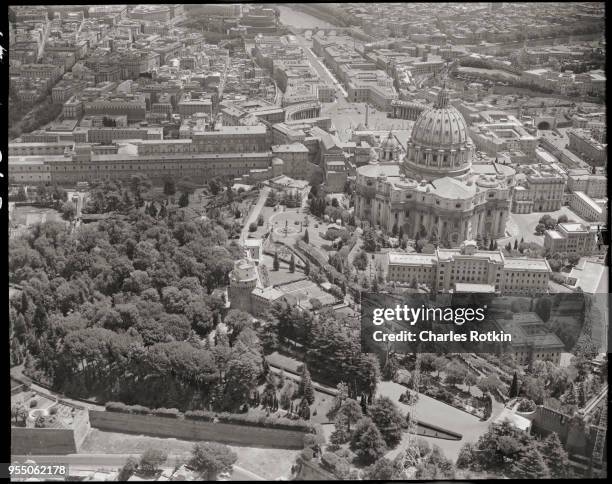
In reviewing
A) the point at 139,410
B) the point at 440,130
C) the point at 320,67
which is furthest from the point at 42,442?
the point at 320,67

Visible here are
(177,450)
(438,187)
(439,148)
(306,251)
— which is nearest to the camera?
(177,450)

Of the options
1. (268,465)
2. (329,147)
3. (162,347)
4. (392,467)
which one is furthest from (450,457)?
(329,147)

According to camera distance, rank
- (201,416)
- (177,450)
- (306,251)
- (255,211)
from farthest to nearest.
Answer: (255,211) → (306,251) → (201,416) → (177,450)

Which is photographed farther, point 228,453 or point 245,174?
point 245,174

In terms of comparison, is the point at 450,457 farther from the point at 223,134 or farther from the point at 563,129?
the point at 563,129

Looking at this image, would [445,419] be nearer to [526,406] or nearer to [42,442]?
[526,406]

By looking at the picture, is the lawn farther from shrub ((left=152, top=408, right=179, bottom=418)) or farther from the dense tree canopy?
the dense tree canopy
